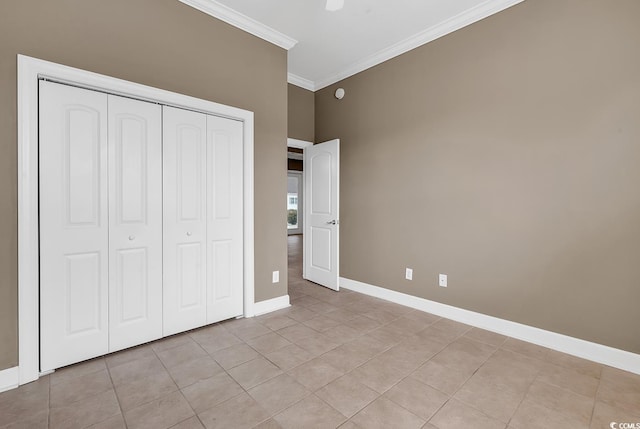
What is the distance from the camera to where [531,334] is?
2.51 m

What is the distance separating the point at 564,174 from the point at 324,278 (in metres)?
2.91

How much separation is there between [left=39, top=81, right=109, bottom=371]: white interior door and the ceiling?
1.42 metres

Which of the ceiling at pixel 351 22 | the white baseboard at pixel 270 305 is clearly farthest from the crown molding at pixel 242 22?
the white baseboard at pixel 270 305

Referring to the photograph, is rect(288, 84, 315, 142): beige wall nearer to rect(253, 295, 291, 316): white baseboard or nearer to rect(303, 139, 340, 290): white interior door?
rect(303, 139, 340, 290): white interior door

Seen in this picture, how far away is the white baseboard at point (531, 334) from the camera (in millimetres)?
2117

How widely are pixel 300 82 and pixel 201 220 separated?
272cm

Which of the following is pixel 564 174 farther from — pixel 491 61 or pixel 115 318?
pixel 115 318

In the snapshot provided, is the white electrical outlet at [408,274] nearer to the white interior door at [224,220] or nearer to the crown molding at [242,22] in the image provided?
the white interior door at [224,220]

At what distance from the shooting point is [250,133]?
2.97 metres

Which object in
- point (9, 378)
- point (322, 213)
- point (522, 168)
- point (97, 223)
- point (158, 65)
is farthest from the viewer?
point (322, 213)

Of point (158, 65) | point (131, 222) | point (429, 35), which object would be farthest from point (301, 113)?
point (131, 222)

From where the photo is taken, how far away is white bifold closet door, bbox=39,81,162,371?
1983 mm

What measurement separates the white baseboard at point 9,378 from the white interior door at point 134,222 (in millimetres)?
508

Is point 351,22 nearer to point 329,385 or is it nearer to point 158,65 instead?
point 158,65
